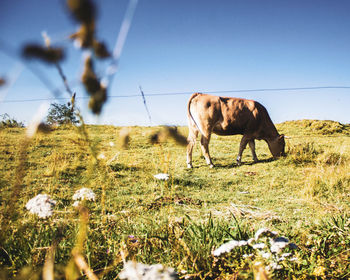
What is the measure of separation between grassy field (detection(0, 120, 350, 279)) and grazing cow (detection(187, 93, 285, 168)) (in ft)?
1.91

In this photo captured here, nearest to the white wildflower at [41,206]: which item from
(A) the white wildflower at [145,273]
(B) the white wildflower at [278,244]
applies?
(A) the white wildflower at [145,273]

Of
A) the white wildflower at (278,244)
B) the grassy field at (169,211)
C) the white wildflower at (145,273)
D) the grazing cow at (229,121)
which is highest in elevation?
the grazing cow at (229,121)

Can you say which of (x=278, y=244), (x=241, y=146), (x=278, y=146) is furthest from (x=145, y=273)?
(x=278, y=146)

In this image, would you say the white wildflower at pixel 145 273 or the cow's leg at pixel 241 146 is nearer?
the white wildflower at pixel 145 273

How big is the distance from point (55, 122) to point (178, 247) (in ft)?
5.24

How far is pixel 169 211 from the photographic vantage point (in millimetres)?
2707

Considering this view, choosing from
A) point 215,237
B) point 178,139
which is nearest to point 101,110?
point 178,139

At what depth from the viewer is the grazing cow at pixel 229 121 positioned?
24.5 ft

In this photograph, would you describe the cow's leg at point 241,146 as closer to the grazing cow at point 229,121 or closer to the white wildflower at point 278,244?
the grazing cow at point 229,121

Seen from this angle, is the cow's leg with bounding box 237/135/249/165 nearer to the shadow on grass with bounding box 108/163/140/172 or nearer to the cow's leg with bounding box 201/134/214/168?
the cow's leg with bounding box 201/134/214/168

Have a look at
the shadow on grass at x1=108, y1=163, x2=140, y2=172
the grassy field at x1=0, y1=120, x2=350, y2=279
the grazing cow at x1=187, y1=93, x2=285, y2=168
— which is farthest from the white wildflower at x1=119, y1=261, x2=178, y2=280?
the grazing cow at x1=187, y1=93, x2=285, y2=168

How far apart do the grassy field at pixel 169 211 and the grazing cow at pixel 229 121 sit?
582 mm

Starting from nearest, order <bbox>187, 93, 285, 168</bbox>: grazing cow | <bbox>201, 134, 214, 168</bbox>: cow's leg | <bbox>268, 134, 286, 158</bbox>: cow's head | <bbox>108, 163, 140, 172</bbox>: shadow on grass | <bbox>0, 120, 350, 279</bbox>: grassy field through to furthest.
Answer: <bbox>0, 120, 350, 279</bbox>: grassy field → <bbox>108, 163, 140, 172</bbox>: shadow on grass → <bbox>201, 134, 214, 168</bbox>: cow's leg → <bbox>187, 93, 285, 168</bbox>: grazing cow → <bbox>268, 134, 286, 158</bbox>: cow's head

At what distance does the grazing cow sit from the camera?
7480 millimetres
